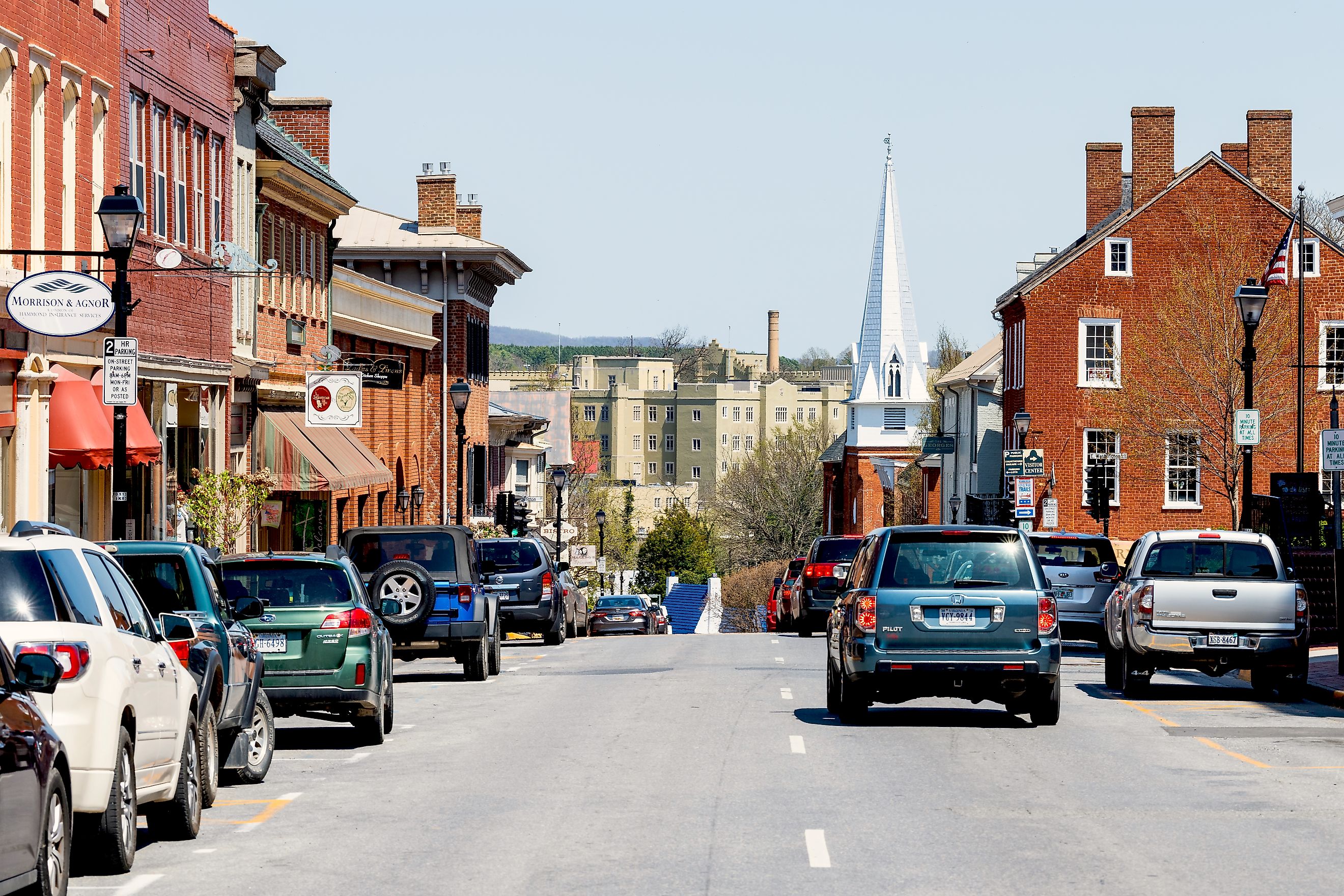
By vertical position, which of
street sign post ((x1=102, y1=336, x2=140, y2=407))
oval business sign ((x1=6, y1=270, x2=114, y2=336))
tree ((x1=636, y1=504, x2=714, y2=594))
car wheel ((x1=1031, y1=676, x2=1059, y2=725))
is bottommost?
tree ((x1=636, y1=504, x2=714, y2=594))

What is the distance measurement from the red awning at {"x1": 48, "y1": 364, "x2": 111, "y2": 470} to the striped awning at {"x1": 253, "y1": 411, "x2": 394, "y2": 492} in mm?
11020

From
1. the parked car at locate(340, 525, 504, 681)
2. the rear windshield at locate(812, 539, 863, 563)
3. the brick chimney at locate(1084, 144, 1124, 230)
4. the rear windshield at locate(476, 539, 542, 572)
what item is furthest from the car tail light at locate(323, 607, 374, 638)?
the brick chimney at locate(1084, 144, 1124, 230)

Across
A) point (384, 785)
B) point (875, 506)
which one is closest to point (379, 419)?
point (384, 785)

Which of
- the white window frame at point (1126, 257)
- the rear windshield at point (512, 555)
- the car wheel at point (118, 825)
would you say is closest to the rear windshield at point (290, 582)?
the car wheel at point (118, 825)

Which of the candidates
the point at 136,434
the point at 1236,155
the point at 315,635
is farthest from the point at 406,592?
the point at 1236,155

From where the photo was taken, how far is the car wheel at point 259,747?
47.0 ft

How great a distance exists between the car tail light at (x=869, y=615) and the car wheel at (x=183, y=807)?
742 cm

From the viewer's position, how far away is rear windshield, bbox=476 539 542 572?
3334 cm

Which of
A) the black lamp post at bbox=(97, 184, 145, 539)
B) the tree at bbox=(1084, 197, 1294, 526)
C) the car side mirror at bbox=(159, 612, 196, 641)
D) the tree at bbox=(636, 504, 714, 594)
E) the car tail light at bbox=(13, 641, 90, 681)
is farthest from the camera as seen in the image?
the tree at bbox=(636, 504, 714, 594)

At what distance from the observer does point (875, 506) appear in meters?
116

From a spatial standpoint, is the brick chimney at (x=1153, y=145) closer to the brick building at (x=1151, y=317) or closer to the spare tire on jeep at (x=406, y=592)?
the brick building at (x=1151, y=317)

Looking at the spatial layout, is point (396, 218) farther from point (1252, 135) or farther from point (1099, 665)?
point (1099, 665)

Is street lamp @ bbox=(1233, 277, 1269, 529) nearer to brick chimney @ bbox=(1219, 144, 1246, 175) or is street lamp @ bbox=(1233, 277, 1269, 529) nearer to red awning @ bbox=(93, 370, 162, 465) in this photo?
red awning @ bbox=(93, 370, 162, 465)

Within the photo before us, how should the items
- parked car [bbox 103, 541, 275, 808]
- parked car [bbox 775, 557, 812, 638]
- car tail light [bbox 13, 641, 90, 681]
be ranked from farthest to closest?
1. parked car [bbox 775, 557, 812, 638]
2. parked car [bbox 103, 541, 275, 808]
3. car tail light [bbox 13, 641, 90, 681]
